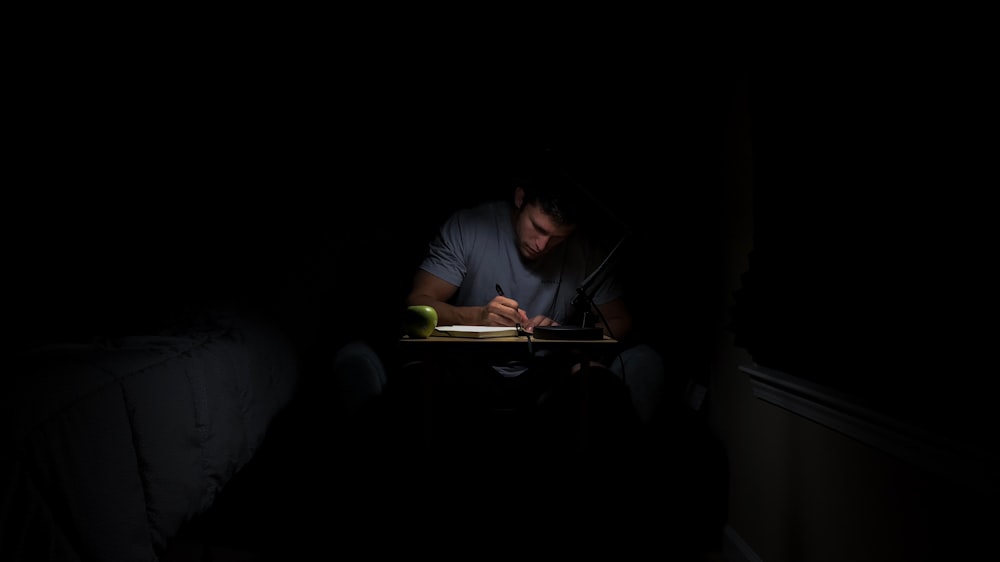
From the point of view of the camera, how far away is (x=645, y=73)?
2.36m

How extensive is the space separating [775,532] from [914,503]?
58cm

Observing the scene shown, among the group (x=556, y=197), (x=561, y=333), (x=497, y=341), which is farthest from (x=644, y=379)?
(x=556, y=197)

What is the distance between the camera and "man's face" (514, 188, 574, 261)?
2238 millimetres

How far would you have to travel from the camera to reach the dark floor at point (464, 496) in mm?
1729

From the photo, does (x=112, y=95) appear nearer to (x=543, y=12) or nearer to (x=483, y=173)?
(x=483, y=173)

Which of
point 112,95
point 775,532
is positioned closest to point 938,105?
point 775,532

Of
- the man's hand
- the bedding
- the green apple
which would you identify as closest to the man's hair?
the man's hand

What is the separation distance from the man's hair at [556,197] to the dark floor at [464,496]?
86cm

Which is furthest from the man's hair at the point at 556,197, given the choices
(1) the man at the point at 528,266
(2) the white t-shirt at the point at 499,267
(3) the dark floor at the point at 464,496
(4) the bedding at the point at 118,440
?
(4) the bedding at the point at 118,440

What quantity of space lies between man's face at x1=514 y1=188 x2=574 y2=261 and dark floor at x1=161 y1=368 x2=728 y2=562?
80cm

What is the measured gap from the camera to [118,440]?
1.15 metres

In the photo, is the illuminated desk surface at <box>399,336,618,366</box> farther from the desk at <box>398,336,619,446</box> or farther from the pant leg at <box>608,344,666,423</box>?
the pant leg at <box>608,344,666,423</box>

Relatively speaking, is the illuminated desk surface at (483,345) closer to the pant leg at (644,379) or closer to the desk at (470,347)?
the desk at (470,347)

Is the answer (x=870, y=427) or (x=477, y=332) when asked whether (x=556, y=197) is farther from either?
(x=870, y=427)
